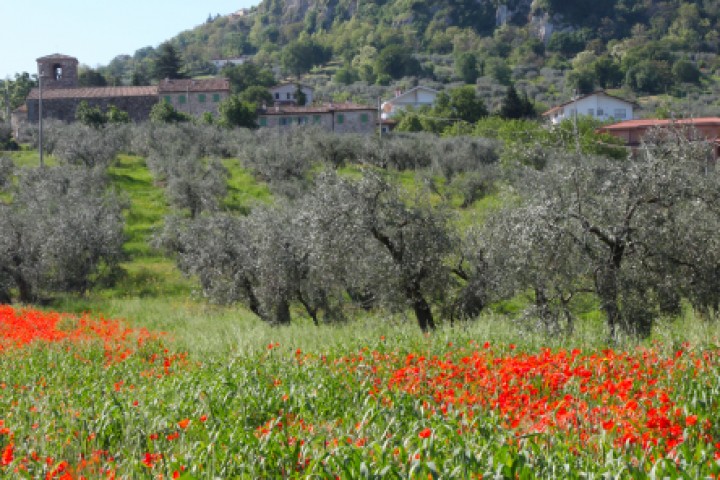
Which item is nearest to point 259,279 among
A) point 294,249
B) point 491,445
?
point 294,249

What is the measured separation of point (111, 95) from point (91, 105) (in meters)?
2.73

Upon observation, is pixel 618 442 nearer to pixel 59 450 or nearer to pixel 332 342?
pixel 59 450

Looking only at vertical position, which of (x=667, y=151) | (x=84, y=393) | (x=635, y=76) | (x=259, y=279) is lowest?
(x=259, y=279)

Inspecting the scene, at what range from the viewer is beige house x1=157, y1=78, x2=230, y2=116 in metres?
80.7

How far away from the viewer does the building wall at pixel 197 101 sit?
8069 centimetres

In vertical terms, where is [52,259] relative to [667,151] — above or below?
below

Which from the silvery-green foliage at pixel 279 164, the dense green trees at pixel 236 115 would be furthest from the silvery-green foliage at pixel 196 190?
the dense green trees at pixel 236 115

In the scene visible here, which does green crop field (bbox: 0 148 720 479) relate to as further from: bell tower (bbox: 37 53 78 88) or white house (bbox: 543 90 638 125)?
bell tower (bbox: 37 53 78 88)

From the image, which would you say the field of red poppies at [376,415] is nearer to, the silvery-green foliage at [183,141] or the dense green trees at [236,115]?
the silvery-green foliage at [183,141]

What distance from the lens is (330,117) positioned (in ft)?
252

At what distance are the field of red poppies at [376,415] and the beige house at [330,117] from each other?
65.9m

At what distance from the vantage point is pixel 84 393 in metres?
8.74

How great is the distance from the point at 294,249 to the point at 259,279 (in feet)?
4.94

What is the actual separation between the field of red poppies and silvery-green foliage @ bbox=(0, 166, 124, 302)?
17.1m
